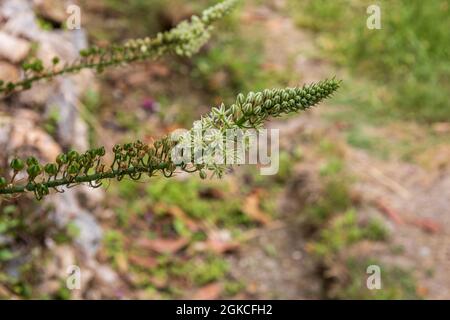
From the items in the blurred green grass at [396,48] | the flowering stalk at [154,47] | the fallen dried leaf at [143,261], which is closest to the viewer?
the flowering stalk at [154,47]

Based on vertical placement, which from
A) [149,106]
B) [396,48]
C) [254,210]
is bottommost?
[254,210]

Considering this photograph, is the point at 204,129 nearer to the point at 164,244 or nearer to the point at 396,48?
the point at 164,244

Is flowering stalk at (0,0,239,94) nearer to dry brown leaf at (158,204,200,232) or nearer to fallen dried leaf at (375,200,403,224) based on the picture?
dry brown leaf at (158,204,200,232)

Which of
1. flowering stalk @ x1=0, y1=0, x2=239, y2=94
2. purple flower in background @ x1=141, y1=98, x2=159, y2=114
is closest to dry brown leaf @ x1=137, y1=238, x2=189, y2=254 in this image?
purple flower in background @ x1=141, y1=98, x2=159, y2=114

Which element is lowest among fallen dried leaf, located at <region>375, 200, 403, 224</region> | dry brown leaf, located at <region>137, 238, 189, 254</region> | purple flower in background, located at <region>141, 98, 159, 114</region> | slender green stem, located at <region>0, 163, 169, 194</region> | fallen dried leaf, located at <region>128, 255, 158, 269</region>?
slender green stem, located at <region>0, 163, 169, 194</region>

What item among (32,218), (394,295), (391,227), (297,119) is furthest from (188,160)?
(297,119)

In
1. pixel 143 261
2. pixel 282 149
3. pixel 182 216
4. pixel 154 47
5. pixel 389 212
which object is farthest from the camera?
pixel 282 149

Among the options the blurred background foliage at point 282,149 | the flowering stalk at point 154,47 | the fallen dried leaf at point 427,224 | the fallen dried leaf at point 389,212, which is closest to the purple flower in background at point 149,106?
the blurred background foliage at point 282,149

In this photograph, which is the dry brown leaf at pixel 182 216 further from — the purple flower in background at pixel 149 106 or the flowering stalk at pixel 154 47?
the flowering stalk at pixel 154 47

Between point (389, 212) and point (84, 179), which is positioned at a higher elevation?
point (389, 212)

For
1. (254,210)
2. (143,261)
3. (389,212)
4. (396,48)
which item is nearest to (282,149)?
(254,210)
